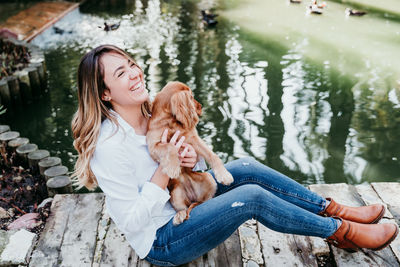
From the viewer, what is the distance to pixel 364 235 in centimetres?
228

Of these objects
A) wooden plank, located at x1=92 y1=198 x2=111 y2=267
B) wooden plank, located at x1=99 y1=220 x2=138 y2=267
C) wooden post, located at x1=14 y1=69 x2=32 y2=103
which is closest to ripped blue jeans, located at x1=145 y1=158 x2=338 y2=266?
wooden plank, located at x1=99 y1=220 x2=138 y2=267

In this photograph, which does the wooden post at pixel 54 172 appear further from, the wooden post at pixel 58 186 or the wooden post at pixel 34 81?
the wooden post at pixel 34 81

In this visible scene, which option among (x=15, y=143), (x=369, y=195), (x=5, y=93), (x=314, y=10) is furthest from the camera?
(x=314, y=10)

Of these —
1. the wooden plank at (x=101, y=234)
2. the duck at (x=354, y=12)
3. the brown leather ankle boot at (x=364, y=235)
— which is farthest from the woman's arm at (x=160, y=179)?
the duck at (x=354, y=12)

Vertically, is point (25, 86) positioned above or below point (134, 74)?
below

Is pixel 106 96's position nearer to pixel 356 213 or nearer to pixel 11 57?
pixel 356 213

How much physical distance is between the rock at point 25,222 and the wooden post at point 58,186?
0.98 feet

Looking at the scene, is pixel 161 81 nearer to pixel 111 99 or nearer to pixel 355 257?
pixel 111 99

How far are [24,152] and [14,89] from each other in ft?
6.72

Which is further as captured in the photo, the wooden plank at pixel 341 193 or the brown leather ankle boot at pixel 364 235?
the wooden plank at pixel 341 193

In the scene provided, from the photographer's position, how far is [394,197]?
9.63 feet

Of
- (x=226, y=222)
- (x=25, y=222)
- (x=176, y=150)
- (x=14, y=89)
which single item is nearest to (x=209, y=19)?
(x=14, y=89)

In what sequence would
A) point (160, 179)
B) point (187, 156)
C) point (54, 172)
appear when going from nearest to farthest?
point (160, 179) < point (187, 156) < point (54, 172)

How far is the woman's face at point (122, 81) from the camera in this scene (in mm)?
2084
